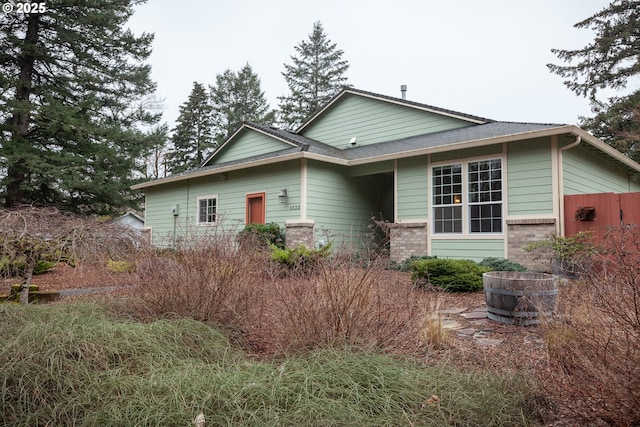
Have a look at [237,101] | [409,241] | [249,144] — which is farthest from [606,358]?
[237,101]

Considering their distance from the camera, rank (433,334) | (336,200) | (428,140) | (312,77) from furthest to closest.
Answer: (312,77) → (336,200) → (428,140) → (433,334)

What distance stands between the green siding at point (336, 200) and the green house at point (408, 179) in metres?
0.04

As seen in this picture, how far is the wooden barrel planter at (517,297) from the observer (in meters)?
4.12

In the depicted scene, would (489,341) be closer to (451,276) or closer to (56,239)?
(451,276)

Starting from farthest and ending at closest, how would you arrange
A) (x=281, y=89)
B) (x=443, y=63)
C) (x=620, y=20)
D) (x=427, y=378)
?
1. (x=281, y=89)
2. (x=443, y=63)
3. (x=620, y=20)
4. (x=427, y=378)

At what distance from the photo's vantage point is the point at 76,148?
15914mm

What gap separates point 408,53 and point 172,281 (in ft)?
70.4

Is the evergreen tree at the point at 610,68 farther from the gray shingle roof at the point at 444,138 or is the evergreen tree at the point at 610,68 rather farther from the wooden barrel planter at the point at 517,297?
the wooden barrel planter at the point at 517,297

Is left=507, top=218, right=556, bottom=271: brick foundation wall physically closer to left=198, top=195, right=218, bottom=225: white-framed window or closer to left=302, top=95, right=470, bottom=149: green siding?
left=302, top=95, right=470, bottom=149: green siding

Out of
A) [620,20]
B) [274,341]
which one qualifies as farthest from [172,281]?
[620,20]

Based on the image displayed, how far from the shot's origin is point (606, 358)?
196 cm

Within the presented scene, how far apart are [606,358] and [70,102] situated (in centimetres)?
1955

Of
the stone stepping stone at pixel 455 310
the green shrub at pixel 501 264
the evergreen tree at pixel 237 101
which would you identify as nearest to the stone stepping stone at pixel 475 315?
the stone stepping stone at pixel 455 310

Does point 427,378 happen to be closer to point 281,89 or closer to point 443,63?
point 443,63
